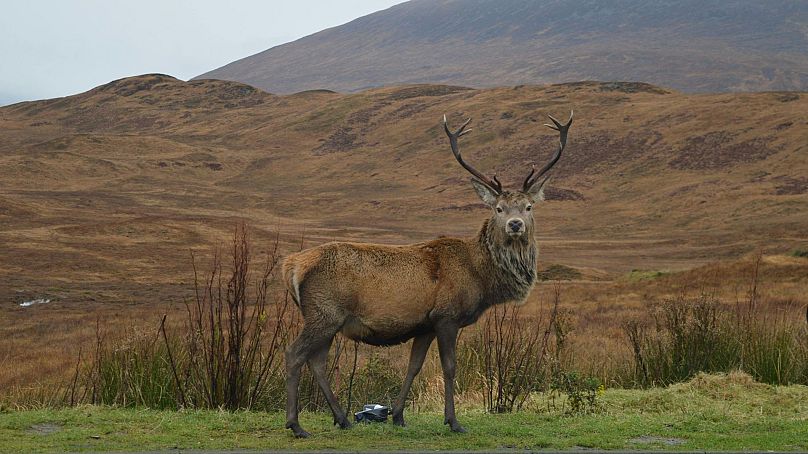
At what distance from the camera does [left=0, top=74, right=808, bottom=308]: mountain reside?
51344mm

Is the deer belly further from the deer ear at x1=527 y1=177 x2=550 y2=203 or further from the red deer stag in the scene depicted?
the deer ear at x1=527 y1=177 x2=550 y2=203

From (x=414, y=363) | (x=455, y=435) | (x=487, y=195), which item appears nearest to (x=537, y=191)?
(x=487, y=195)

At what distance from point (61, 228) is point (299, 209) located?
33.3 m

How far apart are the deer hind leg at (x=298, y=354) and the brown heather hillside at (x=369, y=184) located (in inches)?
424

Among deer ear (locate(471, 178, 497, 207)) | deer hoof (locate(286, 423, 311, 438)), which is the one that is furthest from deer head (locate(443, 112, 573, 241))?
deer hoof (locate(286, 423, 311, 438))

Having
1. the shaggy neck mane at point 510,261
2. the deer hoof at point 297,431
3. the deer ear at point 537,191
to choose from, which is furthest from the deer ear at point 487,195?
the deer hoof at point 297,431

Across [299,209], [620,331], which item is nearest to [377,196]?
[299,209]

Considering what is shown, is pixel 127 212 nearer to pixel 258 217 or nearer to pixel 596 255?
pixel 258 217

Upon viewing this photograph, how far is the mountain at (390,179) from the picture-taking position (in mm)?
51344

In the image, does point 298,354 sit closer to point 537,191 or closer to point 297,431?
point 297,431

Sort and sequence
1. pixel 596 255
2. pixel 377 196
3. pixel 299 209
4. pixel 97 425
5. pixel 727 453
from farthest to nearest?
pixel 377 196 → pixel 299 209 → pixel 596 255 → pixel 97 425 → pixel 727 453

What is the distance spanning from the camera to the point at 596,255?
5712 cm

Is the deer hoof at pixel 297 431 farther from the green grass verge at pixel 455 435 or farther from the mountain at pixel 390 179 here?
the mountain at pixel 390 179

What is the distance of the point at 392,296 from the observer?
8422 millimetres
